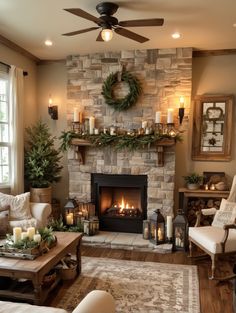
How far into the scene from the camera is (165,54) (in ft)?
14.6

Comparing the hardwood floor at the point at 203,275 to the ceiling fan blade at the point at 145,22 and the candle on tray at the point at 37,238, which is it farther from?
the ceiling fan blade at the point at 145,22

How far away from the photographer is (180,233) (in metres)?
4.11

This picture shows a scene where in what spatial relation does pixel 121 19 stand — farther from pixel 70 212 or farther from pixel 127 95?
pixel 70 212

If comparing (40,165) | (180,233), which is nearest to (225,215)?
(180,233)

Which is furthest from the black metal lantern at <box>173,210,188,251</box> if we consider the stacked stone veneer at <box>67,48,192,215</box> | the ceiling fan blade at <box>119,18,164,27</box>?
the ceiling fan blade at <box>119,18,164,27</box>

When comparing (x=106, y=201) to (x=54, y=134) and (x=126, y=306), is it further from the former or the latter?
(x=126, y=306)

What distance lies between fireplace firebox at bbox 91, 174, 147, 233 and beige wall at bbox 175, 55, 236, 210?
700mm

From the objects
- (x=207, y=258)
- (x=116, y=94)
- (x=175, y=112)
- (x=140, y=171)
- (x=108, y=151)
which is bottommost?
(x=207, y=258)

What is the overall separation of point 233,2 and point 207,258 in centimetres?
315

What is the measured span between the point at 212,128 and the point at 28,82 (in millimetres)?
3264

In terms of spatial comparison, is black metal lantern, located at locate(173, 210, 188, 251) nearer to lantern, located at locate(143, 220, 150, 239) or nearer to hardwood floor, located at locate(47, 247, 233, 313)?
hardwood floor, located at locate(47, 247, 233, 313)

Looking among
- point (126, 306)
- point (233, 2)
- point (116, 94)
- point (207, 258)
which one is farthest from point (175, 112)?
point (126, 306)

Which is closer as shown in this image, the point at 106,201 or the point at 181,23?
the point at 181,23

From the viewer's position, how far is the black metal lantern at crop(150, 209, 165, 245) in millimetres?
4207
